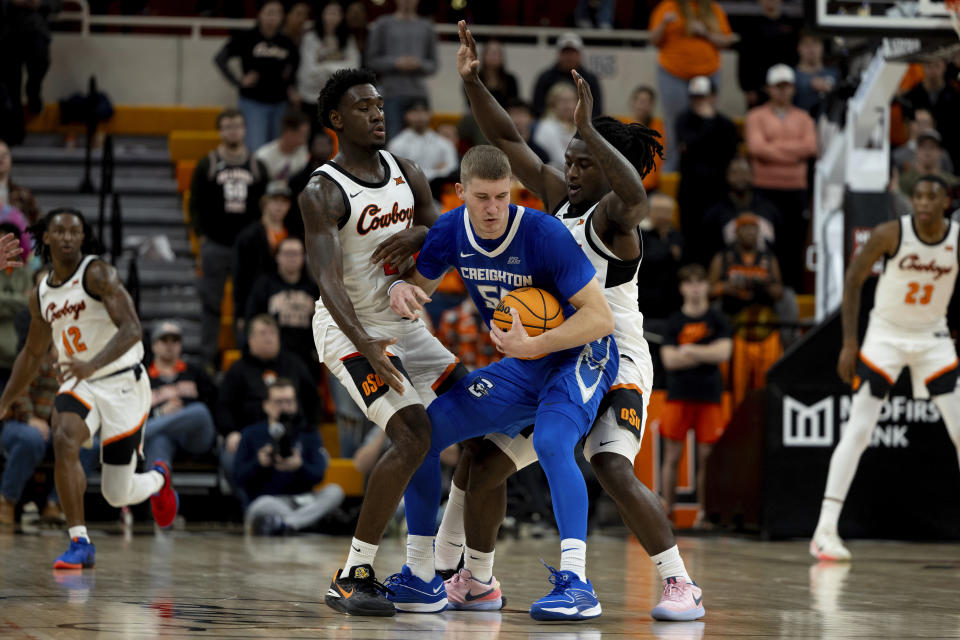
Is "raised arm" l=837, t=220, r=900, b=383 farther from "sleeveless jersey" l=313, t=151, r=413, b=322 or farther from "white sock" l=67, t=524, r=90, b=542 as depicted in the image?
"white sock" l=67, t=524, r=90, b=542

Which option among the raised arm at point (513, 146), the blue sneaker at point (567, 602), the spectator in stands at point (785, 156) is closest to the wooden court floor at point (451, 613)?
the blue sneaker at point (567, 602)

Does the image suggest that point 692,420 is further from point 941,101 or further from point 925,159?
point 941,101

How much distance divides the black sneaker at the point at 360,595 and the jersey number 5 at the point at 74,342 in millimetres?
3268

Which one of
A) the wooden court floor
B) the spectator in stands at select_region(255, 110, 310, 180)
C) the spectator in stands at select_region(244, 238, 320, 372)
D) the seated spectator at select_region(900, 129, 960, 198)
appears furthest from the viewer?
the spectator in stands at select_region(255, 110, 310, 180)

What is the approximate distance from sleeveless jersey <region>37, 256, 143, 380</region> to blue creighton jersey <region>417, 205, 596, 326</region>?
9.77 ft

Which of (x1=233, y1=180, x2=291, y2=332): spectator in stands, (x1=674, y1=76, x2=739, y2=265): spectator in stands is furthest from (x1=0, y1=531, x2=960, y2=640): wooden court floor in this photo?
(x1=674, y1=76, x2=739, y2=265): spectator in stands

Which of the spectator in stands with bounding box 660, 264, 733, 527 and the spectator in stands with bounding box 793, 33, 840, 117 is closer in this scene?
the spectator in stands with bounding box 660, 264, 733, 527

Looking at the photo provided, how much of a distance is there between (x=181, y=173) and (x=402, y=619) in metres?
11.0

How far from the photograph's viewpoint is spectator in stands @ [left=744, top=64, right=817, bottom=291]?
14.6m

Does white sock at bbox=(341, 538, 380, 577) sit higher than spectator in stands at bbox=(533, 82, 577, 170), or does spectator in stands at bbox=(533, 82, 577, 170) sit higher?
spectator in stands at bbox=(533, 82, 577, 170)

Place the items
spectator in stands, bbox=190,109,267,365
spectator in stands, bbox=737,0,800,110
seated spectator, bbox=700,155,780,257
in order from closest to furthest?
spectator in stands, bbox=190,109,267,365, seated spectator, bbox=700,155,780,257, spectator in stands, bbox=737,0,800,110

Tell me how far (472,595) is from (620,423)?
985 millimetres

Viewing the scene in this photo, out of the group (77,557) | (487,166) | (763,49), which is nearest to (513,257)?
(487,166)

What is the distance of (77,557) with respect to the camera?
24.8 feet
